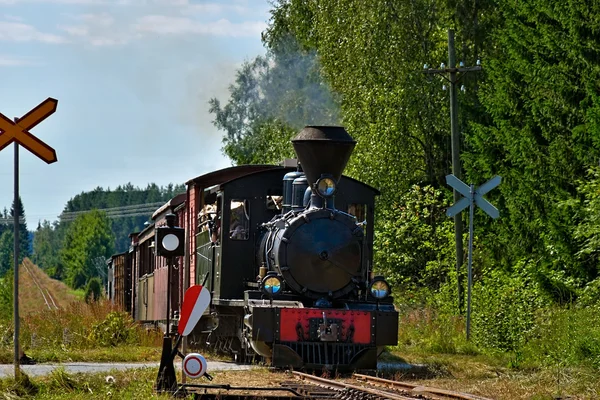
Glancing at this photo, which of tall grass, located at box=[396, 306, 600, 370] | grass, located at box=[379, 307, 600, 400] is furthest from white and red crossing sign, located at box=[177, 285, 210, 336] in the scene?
tall grass, located at box=[396, 306, 600, 370]

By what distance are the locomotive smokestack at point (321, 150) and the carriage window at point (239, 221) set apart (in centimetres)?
147

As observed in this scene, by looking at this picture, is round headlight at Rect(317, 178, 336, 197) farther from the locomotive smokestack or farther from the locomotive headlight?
the locomotive headlight

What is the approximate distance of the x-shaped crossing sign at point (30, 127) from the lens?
38.1 feet

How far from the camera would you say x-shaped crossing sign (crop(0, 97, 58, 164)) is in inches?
457

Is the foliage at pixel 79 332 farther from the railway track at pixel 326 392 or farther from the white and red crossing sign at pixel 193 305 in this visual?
the white and red crossing sign at pixel 193 305

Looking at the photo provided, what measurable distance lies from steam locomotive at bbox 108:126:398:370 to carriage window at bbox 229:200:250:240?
14mm

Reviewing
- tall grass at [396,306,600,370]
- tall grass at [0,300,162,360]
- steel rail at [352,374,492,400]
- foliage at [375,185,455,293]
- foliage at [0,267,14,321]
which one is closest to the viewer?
steel rail at [352,374,492,400]

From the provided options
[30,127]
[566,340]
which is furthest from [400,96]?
[30,127]

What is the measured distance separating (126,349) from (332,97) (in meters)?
14.9

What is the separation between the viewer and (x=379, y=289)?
48.7 feet

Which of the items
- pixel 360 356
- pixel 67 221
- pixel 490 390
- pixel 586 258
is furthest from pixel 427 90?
pixel 67 221

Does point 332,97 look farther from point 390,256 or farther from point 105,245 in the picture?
point 105,245

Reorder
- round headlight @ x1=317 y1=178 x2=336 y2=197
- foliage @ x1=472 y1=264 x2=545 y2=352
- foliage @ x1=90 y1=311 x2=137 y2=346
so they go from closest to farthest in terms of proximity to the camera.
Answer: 1. round headlight @ x1=317 y1=178 x2=336 y2=197
2. foliage @ x1=472 y1=264 x2=545 y2=352
3. foliage @ x1=90 y1=311 x2=137 y2=346

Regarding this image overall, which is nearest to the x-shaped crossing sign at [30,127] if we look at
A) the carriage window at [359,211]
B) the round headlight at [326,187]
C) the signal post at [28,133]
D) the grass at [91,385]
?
the signal post at [28,133]
